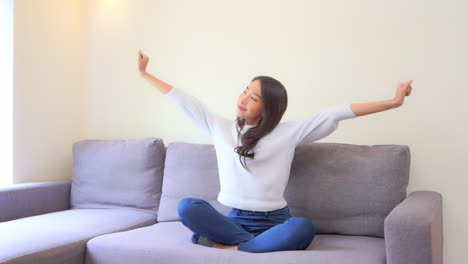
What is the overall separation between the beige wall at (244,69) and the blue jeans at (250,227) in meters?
0.71

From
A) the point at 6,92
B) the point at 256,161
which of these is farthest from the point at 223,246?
the point at 6,92

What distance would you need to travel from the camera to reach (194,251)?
1.68 metres

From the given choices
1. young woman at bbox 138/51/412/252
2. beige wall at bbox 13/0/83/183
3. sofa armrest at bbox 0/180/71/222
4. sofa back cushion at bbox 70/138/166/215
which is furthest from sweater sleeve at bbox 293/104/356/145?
beige wall at bbox 13/0/83/183

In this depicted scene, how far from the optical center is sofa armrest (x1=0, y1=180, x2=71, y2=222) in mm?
2391

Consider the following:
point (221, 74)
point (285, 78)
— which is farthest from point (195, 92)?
point (285, 78)

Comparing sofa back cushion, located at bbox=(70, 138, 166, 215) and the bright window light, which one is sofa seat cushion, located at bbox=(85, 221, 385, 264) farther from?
the bright window light

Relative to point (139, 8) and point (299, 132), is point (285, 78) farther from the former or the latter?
A: point (139, 8)

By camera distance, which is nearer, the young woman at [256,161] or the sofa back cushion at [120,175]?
the young woman at [256,161]

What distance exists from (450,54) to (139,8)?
190 centimetres

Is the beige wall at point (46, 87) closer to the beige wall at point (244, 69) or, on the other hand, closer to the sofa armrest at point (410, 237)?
the beige wall at point (244, 69)

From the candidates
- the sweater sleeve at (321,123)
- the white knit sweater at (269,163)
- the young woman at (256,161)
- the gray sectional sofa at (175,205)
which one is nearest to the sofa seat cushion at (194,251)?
the gray sectional sofa at (175,205)

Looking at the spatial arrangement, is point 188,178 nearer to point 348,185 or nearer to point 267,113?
point 267,113

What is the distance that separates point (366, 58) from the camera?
2309 mm

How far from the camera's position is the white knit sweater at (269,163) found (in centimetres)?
192
